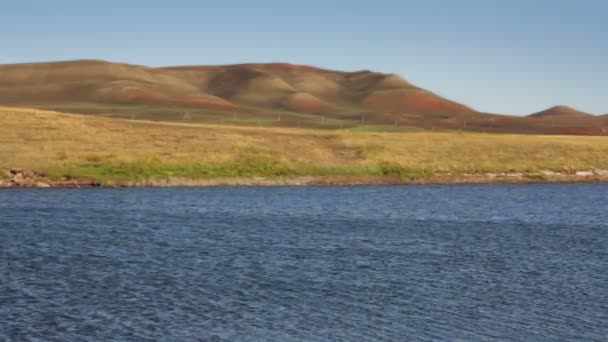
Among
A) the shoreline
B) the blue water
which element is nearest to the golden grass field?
the shoreline

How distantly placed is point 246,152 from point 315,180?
980cm

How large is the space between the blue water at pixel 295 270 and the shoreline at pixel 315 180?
23.2 ft

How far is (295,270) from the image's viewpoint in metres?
39.8

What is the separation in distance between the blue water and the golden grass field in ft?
48.5

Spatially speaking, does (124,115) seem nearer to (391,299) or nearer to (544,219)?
(544,219)

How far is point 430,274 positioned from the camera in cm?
3941

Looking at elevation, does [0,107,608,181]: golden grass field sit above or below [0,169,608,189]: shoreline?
above

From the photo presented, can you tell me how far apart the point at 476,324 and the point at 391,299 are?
4.41m

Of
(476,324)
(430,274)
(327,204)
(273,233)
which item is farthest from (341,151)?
(476,324)

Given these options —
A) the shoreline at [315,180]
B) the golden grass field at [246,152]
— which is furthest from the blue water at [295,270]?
the golden grass field at [246,152]

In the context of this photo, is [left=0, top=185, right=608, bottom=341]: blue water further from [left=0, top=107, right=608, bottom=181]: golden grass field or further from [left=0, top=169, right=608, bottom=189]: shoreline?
[left=0, top=107, right=608, bottom=181]: golden grass field

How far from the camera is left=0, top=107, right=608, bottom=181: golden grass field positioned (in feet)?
282

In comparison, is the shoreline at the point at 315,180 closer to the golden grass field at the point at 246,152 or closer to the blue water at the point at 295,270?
the golden grass field at the point at 246,152

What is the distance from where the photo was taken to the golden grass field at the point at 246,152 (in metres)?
85.9
